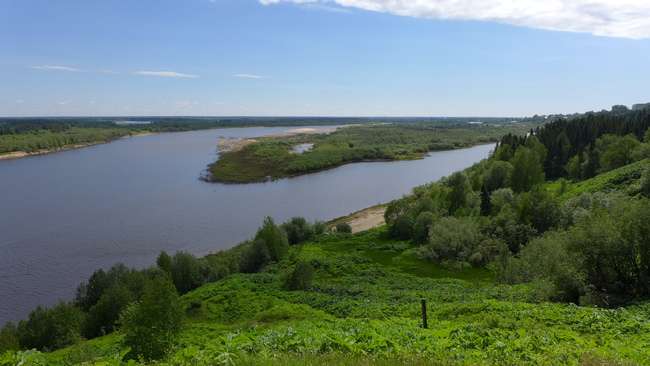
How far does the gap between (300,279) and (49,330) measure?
14731 mm

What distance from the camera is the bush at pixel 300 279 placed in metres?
29.6

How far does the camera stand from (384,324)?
14.6 meters

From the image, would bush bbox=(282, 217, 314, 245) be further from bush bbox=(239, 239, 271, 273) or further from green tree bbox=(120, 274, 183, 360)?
green tree bbox=(120, 274, 183, 360)

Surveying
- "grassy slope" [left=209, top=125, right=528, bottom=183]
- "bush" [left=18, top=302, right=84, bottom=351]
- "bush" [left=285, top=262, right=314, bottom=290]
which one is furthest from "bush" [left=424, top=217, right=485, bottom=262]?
"grassy slope" [left=209, top=125, right=528, bottom=183]

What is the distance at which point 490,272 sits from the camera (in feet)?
113

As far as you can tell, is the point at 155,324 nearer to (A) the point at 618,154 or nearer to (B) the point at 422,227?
(B) the point at 422,227

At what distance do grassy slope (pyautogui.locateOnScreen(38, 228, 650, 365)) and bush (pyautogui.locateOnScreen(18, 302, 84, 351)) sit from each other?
358 cm

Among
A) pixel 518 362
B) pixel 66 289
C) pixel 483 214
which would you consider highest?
pixel 518 362

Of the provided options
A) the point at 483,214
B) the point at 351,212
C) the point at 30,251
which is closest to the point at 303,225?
the point at 351,212

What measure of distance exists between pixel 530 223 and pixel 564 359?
30.4 meters

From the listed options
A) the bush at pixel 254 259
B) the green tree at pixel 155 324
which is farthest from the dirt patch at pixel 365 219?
the green tree at pixel 155 324

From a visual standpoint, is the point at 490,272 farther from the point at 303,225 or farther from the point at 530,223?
the point at 303,225

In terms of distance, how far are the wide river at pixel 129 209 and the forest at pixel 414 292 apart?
254 inches

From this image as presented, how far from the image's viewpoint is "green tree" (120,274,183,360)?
1245 centimetres
